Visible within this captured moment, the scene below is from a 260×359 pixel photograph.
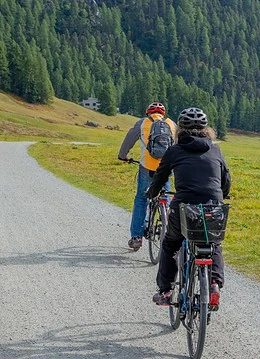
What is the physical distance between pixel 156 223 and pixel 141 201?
704 millimetres

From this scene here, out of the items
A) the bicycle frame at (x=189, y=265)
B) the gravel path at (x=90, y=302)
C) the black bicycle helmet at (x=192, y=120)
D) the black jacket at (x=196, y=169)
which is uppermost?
the black bicycle helmet at (x=192, y=120)

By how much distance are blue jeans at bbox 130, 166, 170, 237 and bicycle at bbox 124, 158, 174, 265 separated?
133 mm

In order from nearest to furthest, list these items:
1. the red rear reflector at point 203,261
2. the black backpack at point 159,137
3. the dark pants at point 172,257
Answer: the red rear reflector at point 203,261 → the dark pants at point 172,257 → the black backpack at point 159,137

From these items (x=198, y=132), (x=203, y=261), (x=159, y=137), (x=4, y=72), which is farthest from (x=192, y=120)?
(x=4, y=72)

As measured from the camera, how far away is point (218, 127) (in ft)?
517

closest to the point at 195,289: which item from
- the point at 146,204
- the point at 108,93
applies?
the point at 146,204

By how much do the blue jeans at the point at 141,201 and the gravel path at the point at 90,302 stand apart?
528mm

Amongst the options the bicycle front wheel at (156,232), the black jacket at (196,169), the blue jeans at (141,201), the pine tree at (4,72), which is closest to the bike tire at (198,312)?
the black jacket at (196,169)

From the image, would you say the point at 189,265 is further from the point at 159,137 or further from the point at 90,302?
the point at 159,137

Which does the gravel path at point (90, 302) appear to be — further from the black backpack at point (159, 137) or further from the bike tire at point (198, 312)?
the black backpack at point (159, 137)

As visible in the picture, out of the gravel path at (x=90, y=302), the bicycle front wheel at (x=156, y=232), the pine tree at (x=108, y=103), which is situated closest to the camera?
the gravel path at (x=90, y=302)

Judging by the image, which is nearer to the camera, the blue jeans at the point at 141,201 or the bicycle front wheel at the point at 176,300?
the bicycle front wheel at the point at 176,300

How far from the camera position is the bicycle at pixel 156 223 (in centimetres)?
892

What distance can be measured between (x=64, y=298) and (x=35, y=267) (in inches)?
74.9
